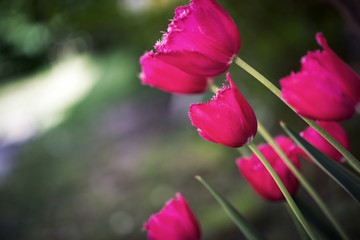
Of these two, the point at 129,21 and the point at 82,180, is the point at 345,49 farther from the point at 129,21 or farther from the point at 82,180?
the point at 82,180

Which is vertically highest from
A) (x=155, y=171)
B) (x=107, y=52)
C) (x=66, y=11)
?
(x=107, y=52)

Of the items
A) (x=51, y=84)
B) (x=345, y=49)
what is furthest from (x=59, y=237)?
(x=51, y=84)

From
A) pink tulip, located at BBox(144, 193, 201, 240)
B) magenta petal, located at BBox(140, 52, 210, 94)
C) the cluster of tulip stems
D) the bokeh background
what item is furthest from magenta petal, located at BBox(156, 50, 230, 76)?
the bokeh background

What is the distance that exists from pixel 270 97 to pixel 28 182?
391 centimetres

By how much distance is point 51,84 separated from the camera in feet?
41.2

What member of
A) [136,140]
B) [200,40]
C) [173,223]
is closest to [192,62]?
[200,40]

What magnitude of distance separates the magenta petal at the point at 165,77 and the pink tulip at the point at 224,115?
0.45 ft

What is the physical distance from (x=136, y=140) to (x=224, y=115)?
16.1ft

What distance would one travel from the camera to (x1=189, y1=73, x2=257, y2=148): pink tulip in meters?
0.50

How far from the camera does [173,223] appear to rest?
0.64 m

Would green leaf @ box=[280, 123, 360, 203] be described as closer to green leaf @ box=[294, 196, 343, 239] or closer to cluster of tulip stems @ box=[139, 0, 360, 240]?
cluster of tulip stems @ box=[139, 0, 360, 240]

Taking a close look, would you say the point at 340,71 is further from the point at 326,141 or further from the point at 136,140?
the point at 136,140

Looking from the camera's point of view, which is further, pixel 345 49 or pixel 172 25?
pixel 345 49

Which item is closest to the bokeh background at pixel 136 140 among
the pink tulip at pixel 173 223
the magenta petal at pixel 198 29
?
the pink tulip at pixel 173 223
